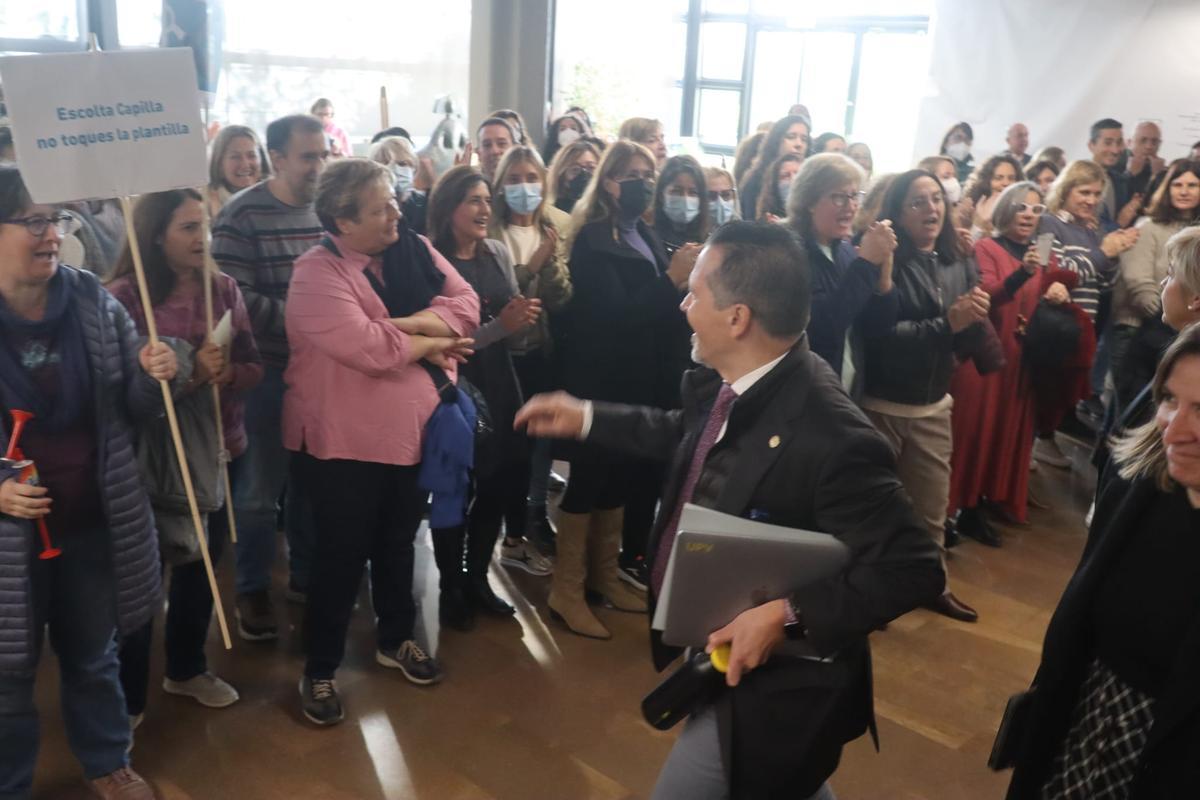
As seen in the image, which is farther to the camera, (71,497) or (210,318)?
(210,318)

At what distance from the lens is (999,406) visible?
464 centimetres

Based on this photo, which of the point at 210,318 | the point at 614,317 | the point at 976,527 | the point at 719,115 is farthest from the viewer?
the point at 719,115

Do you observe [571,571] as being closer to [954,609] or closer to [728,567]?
[954,609]

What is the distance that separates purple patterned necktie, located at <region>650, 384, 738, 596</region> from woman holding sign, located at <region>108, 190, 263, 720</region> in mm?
1449

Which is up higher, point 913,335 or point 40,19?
point 40,19

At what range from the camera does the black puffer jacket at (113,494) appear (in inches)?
88.9

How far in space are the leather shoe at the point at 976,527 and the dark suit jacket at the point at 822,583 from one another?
124 inches

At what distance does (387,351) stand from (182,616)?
995mm

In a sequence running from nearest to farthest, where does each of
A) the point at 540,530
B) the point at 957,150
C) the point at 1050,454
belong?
the point at 540,530 < the point at 1050,454 < the point at 957,150

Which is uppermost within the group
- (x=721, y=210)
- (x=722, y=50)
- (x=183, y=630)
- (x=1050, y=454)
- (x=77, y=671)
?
(x=722, y=50)

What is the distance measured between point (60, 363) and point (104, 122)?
0.58 metres

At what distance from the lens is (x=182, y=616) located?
3.00 metres

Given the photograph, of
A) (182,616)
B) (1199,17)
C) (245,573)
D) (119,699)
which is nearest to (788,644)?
(119,699)

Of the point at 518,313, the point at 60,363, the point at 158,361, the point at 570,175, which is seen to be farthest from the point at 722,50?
the point at 60,363
